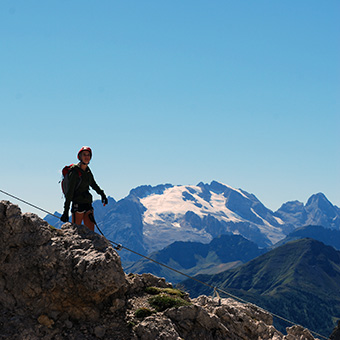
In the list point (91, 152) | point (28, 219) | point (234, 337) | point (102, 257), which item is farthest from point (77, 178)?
point (234, 337)

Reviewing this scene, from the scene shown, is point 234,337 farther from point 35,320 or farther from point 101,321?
point 35,320

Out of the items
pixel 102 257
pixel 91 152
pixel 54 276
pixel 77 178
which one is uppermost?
pixel 91 152

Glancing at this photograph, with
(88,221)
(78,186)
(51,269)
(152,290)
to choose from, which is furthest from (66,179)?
(152,290)

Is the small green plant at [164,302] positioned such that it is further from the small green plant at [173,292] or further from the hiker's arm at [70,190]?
the hiker's arm at [70,190]

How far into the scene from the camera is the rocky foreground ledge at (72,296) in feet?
53.2

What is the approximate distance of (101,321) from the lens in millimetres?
16859

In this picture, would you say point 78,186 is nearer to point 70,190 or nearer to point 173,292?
point 70,190

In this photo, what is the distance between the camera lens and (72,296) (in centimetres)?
1673

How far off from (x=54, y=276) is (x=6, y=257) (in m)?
2.19

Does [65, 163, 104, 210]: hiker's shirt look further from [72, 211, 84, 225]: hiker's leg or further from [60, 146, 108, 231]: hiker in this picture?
[72, 211, 84, 225]: hiker's leg

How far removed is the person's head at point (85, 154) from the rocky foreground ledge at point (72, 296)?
2827mm

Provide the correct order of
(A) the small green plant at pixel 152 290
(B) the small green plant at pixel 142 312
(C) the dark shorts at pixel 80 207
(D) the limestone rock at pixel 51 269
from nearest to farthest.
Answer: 1. (D) the limestone rock at pixel 51 269
2. (B) the small green plant at pixel 142 312
3. (C) the dark shorts at pixel 80 207
4. (A) the small green plant at pixel 152 290

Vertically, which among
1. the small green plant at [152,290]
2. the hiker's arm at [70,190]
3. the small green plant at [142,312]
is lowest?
the small green plant at [142,312]

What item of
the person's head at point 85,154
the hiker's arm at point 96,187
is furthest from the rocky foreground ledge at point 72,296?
the person's head at point 85,154
